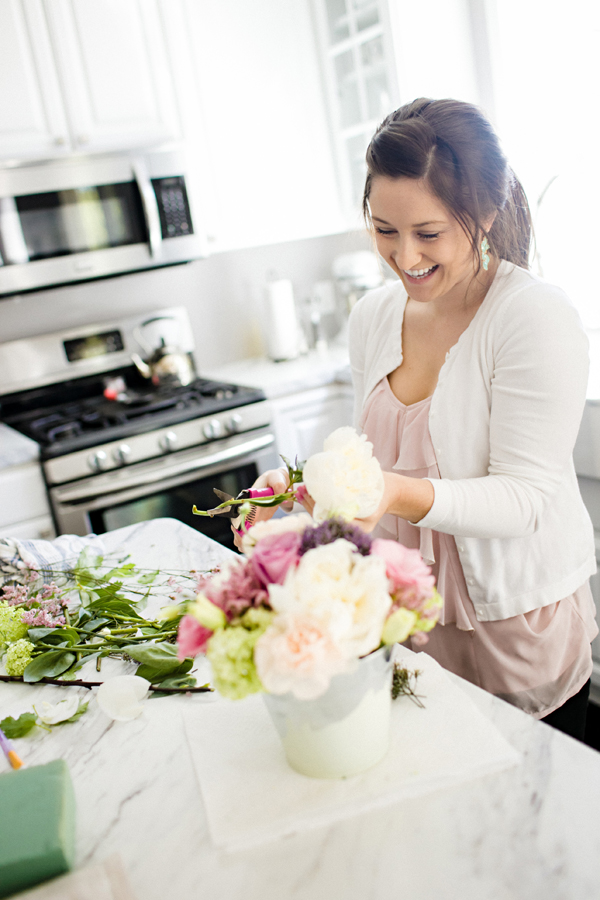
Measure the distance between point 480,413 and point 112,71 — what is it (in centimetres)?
200

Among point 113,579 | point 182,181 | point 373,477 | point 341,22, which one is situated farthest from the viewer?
point 341,22

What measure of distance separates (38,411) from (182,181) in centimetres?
106

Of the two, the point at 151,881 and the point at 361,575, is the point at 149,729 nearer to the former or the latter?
the point at 151,881

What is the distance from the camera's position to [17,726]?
87cm

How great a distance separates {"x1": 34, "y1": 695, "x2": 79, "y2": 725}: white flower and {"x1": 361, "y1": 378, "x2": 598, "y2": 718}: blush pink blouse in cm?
66

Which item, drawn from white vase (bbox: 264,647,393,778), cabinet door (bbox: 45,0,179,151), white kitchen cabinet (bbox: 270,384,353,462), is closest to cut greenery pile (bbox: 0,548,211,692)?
white vase (bbox: 264,647,393,778)

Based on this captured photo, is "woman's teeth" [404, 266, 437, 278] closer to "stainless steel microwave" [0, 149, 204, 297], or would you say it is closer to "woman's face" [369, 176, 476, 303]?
"woman's face" [369, 176, 476, 303]

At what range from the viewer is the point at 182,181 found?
2.69 meters

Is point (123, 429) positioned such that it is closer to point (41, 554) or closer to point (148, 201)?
point (148, 201)

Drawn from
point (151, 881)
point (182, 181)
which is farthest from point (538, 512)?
point (182, 181)

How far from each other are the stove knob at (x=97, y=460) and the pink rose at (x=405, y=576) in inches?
72.5

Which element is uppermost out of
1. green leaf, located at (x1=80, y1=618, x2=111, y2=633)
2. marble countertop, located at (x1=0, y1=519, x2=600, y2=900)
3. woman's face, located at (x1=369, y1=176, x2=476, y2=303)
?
woman's face, located at (x1=369, y1=176, x2=476, y2=303)

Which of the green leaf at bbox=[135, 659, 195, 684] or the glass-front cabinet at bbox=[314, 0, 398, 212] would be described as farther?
the glass-front cabinet at bbox=[314, 0, 398, 212]

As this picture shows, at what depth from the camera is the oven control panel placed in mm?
2316
